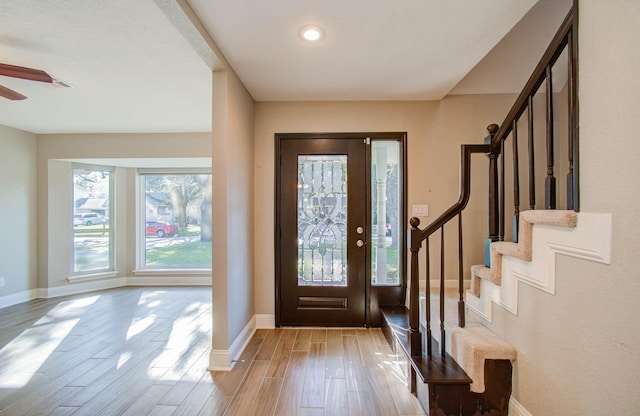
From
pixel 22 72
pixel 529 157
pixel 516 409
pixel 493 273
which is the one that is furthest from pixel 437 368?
pixel 22 72

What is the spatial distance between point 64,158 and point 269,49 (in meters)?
4.06

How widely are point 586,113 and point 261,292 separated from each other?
285 centimetres

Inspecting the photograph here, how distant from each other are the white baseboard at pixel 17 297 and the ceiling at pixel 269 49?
98.0 inches

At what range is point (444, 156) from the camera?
2.91 m

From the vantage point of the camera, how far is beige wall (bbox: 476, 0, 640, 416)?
3.14 ft

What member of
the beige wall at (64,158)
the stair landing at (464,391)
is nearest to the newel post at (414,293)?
the stair landing at (464,391)

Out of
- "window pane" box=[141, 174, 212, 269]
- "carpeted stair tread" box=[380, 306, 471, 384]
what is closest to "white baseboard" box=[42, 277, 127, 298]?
"window pane" box=[141, 174, 212, 269]

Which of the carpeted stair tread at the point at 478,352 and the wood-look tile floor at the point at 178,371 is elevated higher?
the carpeted stair tread at the point at 478,352

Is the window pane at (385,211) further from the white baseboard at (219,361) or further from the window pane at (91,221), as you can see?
the window pane at (91,221)

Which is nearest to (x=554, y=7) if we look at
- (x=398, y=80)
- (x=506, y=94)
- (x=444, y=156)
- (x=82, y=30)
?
(x=506, y=94)

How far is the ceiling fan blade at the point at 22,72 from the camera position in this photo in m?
1.83

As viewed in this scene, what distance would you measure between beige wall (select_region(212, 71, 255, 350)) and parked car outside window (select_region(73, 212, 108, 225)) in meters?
3.63

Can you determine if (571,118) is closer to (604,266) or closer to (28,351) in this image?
(604,266)

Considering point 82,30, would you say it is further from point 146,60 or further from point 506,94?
point 506,94
